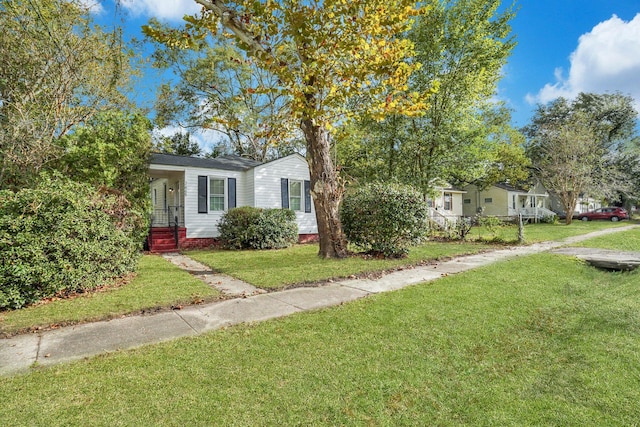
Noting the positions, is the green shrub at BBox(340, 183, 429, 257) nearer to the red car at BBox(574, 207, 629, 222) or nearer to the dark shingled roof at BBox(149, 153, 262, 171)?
the dark shingled roof at BBox(149, 153, 262, 171)

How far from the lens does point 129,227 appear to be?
22.9 feet

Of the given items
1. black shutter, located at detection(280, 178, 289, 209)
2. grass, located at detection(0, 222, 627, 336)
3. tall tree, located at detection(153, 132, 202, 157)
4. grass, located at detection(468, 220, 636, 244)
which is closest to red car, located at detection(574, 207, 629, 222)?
grass, located at detection(468, 220, 636, 244)

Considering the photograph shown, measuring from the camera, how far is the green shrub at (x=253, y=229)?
1213 centimetres

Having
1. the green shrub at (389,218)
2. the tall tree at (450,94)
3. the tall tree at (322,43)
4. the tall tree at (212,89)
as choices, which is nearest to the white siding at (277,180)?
the tall tree at (450,94)

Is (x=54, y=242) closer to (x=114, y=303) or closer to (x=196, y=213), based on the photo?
(x=114, y=303)

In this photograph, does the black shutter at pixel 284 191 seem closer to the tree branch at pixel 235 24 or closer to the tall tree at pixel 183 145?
the tree branch at pixel 235 24

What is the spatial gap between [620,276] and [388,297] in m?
5.26

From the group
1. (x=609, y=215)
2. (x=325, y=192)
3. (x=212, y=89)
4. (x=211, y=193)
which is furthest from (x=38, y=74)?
(x=609, y=215)

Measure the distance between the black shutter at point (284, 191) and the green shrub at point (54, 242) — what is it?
8948 mm

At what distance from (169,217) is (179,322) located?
1098 cm

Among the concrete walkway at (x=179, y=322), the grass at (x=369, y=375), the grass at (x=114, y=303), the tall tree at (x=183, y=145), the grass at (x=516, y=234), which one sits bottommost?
the grass at (x=369, y=375)

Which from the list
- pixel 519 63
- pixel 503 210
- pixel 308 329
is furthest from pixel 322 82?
pixel 503 210

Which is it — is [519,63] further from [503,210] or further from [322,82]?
[503,210]

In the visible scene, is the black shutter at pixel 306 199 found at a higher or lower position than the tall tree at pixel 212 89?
lower
